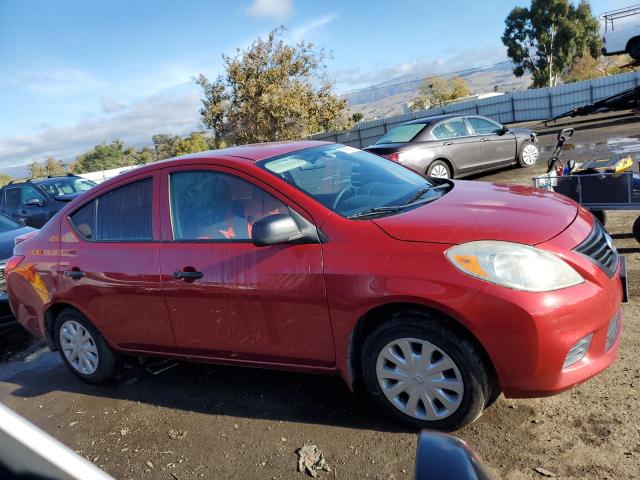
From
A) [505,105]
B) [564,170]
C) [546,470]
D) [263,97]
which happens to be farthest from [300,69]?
[546,470]

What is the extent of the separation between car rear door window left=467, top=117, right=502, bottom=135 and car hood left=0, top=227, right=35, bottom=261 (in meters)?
8.62

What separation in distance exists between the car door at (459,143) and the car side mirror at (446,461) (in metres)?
9.95

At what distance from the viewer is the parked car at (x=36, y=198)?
12422 mm

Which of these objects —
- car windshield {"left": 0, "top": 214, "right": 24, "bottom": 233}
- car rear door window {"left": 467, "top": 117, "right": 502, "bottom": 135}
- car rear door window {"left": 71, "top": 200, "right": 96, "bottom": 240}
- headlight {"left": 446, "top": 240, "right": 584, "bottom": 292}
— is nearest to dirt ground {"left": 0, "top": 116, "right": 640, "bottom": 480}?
headlight {"left": 446, "top": 240, "right": 584, "bottom": 292}

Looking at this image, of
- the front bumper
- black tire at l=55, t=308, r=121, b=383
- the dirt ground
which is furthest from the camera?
black tire at l=55, t=308, r=121, b=383

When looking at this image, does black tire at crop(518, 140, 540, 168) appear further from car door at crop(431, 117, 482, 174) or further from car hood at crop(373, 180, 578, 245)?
car hood at crop(373, 180, 578, 245)

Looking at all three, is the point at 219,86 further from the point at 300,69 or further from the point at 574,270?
the point at 574,270

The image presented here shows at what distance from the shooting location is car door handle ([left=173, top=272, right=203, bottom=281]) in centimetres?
356

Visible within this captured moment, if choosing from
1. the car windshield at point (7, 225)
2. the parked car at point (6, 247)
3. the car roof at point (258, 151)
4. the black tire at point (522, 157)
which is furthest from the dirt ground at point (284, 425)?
the black tire at point (522, 157)

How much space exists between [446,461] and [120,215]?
3.32 meters

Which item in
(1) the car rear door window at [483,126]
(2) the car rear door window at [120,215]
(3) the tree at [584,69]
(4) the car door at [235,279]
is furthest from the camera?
(3) the tree at [584,69]

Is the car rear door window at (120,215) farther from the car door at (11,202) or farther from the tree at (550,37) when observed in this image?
the tree at (550,37)

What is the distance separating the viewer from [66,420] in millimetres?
4023

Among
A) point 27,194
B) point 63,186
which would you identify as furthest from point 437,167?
point 27,194
